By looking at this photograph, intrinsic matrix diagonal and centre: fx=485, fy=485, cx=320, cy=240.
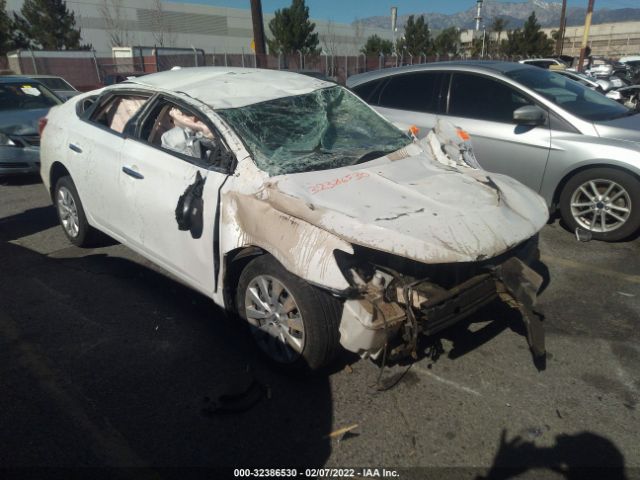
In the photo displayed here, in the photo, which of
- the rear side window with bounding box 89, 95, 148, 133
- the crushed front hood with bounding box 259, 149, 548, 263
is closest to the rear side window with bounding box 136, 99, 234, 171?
the rear side window with bounding box 89, 95, 148, 133

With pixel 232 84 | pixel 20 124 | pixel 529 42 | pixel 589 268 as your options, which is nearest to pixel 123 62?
pixel 20 124

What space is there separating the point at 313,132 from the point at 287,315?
1394 millimetres

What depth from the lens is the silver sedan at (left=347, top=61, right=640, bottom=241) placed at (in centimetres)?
458

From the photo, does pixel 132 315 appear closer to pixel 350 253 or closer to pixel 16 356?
pixel 16 356

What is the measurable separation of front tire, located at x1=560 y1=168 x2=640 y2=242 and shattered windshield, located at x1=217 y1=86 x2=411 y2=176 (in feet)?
6.88

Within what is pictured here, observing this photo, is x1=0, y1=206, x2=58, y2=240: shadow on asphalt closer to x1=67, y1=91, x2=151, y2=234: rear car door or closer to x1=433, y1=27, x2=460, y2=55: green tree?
x1=67, y1=91, x2=151, y2=234: rear car door

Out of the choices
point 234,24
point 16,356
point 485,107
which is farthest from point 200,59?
point 234,24

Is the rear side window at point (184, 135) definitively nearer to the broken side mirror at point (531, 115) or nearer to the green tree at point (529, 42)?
the broken side mirror at point (531, 115)

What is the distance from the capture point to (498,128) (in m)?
5.11

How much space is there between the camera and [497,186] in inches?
124

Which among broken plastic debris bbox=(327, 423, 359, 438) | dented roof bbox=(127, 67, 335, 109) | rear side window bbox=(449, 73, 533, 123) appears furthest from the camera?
rear side window bbox=(449, 73, 533, 123)

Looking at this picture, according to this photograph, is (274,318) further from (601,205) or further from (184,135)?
(601,205)

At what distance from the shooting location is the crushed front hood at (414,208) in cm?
241

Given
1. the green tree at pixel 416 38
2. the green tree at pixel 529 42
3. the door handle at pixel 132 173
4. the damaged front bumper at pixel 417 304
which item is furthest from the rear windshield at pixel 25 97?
the green tree at pixel 529 42
